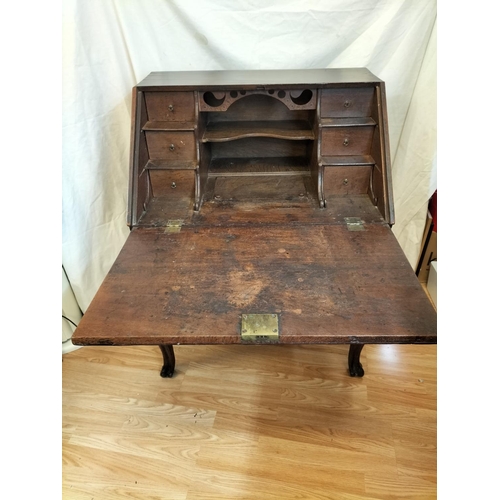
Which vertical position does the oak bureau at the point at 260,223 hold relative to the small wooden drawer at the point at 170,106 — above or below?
below

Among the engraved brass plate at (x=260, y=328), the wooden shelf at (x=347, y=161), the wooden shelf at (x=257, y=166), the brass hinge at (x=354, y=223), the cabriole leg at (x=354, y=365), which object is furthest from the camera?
the cabriole leg at (x=354, y=365)

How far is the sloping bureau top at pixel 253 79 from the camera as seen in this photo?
1300mm

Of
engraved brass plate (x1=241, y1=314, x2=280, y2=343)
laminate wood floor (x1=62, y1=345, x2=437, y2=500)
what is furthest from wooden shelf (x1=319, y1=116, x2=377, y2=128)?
laminate wood floor (x1=62, y1=345, x2=437, y2=500)

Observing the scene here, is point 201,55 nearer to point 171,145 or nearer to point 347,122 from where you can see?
point 171,145

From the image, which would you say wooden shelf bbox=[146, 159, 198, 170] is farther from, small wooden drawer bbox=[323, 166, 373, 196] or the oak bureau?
small wooden drawer bbox=[323, 166, 373, 196]

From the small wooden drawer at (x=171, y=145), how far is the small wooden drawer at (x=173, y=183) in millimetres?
52

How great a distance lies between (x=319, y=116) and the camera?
135cm

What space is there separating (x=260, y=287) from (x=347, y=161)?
59cm

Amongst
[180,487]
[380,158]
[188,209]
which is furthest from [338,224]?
[180,487]

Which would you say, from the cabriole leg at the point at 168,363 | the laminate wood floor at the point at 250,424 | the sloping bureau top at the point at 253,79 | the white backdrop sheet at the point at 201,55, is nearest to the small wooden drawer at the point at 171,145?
the sloping bureau top at the point at 253,79

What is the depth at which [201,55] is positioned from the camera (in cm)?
164

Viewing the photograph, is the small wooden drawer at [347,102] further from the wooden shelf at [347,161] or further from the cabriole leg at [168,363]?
the cabriole leg at [168,363]

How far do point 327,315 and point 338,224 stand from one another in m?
0.41
